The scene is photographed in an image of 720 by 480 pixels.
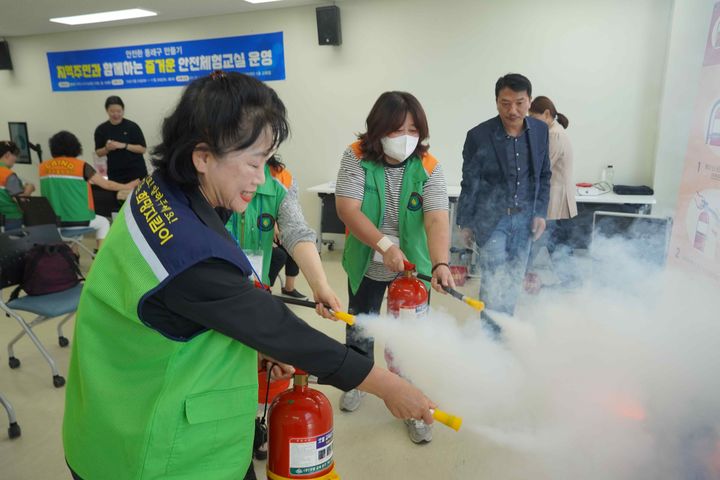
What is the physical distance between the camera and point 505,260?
3.03 meters

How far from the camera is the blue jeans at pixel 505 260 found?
2992 mm

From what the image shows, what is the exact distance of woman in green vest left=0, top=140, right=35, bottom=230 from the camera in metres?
4.75

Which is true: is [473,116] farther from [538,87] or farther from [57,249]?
[57,249]

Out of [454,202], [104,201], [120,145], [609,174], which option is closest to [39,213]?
[104,201]

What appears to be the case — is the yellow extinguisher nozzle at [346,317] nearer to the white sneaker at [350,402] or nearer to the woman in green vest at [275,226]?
the woman in green vest at [275,226]

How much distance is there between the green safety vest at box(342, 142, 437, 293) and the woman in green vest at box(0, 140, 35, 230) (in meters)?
4.08

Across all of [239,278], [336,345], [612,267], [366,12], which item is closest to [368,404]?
[612,267]

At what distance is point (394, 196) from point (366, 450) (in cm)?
124

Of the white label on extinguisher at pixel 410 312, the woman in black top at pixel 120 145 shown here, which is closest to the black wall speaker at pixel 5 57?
the woman in black top at pixel 120 145

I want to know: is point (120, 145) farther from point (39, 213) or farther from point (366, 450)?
point (366, 450)

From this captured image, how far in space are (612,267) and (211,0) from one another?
4968 millimetres

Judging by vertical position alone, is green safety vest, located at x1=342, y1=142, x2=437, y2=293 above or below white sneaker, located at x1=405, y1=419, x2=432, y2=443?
above

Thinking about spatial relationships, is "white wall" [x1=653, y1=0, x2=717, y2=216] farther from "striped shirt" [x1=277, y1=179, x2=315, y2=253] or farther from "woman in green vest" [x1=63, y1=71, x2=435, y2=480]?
"woman in green vest" [x1=63, y1=71, x2=435, y2=480]

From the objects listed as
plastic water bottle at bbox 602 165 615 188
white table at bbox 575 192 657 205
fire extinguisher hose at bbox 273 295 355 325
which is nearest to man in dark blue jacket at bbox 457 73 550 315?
fire extinguisher hose at bbox 273 295 355 325
